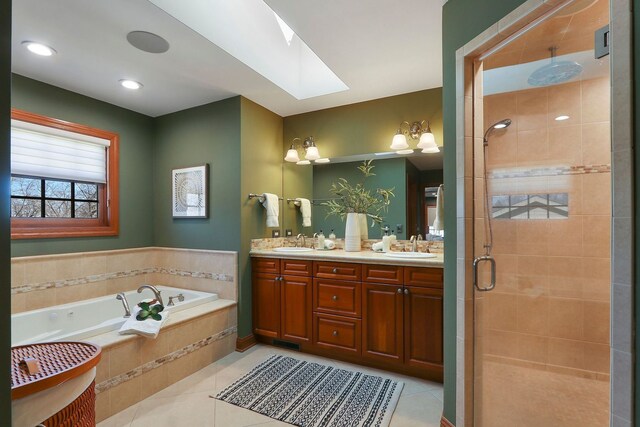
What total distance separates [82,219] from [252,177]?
5.53 ft

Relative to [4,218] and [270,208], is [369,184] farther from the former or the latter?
[4,218]

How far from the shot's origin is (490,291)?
1.87m

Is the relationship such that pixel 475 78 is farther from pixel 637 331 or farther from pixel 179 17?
pixel 179 17

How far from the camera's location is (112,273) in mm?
3145

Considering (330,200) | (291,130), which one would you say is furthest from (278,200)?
(291,130)

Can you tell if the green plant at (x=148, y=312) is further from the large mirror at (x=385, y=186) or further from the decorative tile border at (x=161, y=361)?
the large mirror at (x=385, y=186)

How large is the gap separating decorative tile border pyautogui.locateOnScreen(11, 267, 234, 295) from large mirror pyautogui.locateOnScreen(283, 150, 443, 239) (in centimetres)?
101

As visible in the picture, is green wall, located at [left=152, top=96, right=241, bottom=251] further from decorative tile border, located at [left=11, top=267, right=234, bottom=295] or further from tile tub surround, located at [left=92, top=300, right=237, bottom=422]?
tile tub surround, located at [left=92, top=300, right=237, bottom=422]

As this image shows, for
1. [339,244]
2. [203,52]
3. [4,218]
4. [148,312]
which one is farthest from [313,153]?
[4,218]

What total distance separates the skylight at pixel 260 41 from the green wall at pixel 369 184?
32.0 inches

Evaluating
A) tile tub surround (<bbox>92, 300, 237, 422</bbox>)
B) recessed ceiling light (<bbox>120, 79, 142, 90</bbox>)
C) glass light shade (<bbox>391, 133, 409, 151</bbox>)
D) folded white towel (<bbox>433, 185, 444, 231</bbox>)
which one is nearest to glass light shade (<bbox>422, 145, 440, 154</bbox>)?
glass light shade (<bbox>391, 133, 409, 151</bbox>)

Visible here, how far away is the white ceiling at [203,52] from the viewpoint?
6.04 feet

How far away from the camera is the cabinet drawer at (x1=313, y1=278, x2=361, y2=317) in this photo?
8.58ft

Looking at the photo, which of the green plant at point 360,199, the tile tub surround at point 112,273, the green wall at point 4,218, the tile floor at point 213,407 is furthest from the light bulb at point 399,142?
the green wall at point 4,218
